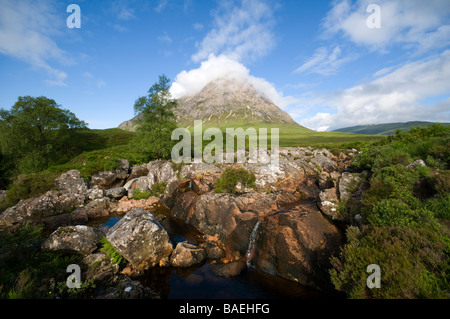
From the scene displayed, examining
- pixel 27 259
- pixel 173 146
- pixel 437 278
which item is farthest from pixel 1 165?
pixel 437 278

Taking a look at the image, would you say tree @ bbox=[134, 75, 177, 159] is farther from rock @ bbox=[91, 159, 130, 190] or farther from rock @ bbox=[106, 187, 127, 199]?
rock @ bbox=[106, 187, 127, 199]

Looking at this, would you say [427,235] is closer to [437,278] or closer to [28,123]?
[437,278]

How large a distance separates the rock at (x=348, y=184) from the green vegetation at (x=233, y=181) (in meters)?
8.51

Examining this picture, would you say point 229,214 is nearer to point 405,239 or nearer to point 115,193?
point 405,239

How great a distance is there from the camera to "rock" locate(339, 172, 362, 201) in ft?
41.9

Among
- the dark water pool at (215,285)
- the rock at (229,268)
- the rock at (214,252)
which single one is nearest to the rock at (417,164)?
the dark water pool at (215,285)

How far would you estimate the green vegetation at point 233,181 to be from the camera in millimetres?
18266

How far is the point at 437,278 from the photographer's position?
4.84m

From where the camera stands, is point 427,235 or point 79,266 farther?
point 79,266

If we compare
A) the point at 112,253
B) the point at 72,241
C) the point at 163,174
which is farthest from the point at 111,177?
the point at 112,253

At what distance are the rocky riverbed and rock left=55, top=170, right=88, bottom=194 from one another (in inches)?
6.4

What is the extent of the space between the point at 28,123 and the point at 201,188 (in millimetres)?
32784

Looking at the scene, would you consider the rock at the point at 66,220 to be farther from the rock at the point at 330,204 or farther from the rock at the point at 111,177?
the rock at the point at 330,204
